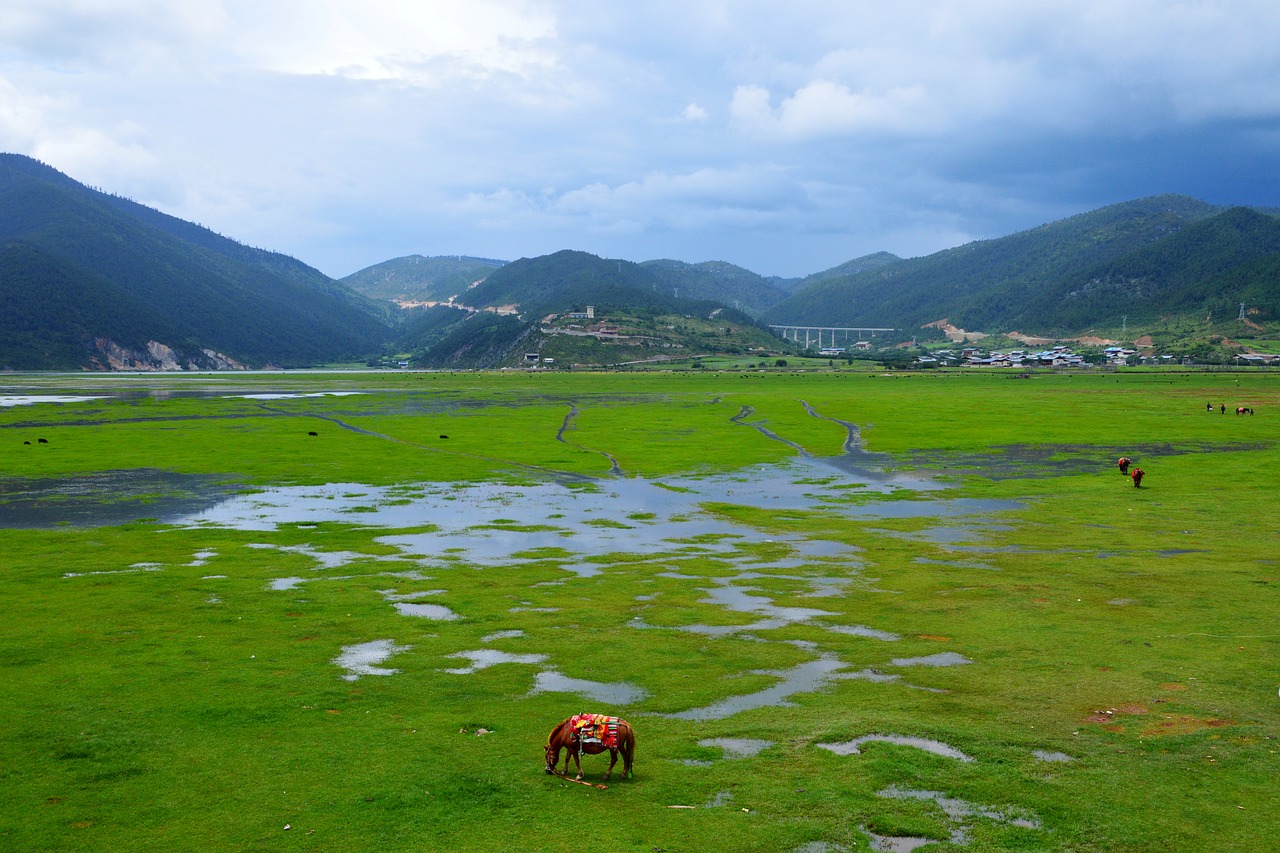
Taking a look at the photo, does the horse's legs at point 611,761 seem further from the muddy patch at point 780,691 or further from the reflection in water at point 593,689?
the reflection in water at point 593,689

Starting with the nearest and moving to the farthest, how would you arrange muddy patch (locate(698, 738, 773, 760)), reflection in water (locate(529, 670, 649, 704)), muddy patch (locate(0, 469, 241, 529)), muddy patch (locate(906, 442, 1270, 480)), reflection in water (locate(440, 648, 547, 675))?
1. muddy patch (locate(698, 738, 773, 760))
2. reflection in water (locate(529, 670, 649, 704))
3. reflection in water (locate(440, 648, 547, 675))
4. muddy patch (locate(0, 469, 241, 529))
5. muddy patch (locate(906, 442, 1270, 480))

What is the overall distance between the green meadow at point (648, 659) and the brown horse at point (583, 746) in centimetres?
39

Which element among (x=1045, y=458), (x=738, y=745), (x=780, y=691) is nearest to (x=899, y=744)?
(x=738, y=745)

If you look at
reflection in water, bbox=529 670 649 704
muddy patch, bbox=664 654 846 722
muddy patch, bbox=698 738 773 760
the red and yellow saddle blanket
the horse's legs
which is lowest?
muddy patch, bbox=664 654 846 722

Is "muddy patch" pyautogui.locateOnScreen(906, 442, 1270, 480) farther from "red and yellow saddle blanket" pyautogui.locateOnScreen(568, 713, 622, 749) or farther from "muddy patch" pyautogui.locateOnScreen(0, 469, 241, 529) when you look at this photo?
"red and yellow saddle blanket" pyautogui.locateOnScreen(568, 713, 622, 749)

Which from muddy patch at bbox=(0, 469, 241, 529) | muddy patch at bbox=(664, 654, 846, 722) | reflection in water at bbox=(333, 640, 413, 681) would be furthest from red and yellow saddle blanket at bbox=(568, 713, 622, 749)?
muddy patch at bbox=(0, 469, 241, 529)

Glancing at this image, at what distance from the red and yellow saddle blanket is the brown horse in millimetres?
15

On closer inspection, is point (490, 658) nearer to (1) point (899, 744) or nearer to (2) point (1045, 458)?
(1) point (899, 744)

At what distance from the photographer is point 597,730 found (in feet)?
46.3

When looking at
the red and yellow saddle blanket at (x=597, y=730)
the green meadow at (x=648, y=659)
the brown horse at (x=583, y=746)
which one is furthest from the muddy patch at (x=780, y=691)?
the red and yellow saddle blanket at (x=597, y=730)

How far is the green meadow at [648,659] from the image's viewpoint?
1326 centimetres

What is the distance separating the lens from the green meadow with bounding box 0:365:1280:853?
13.3 m

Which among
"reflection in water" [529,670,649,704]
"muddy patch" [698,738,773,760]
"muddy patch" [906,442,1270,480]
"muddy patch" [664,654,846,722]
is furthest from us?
"muddy patch" [906,442,1270,480]

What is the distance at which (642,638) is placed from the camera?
22.8 metres
